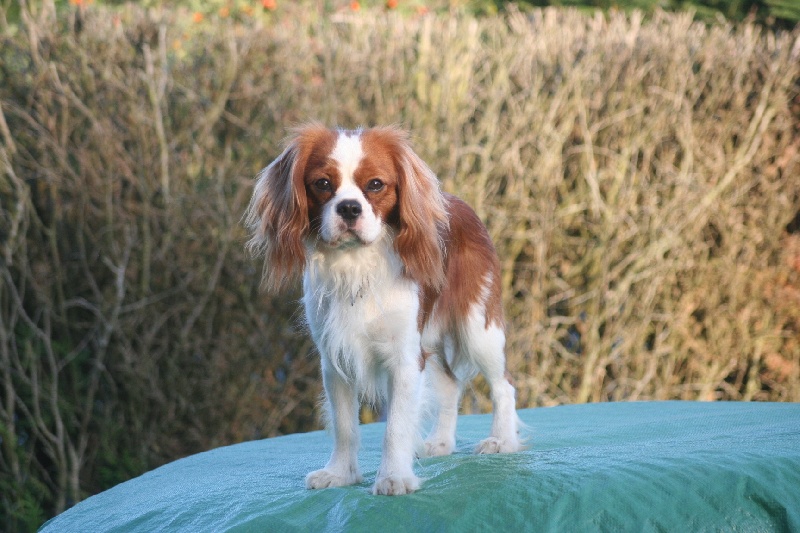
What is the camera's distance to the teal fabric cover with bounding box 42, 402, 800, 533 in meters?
2.96

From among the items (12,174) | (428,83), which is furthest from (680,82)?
(12,174)

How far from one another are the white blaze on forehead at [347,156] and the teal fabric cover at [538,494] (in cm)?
97

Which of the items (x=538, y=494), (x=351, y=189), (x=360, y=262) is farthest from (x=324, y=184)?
(x=538, y=494)

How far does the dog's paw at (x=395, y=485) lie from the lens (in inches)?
126

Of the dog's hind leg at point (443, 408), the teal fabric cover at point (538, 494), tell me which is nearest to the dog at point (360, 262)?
the teal fabric cover at point (538, 494)

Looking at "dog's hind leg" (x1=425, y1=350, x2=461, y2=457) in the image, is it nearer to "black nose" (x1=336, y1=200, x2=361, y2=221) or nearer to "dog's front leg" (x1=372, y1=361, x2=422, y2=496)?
"dog's front leg" (x1=372, y1=361, x2=422, y2=496)

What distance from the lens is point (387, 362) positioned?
11.2 feet

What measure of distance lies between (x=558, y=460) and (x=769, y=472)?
0.66 meters

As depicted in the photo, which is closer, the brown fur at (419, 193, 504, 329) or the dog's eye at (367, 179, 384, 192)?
the dog's eye at (367, 179, 384, 192)

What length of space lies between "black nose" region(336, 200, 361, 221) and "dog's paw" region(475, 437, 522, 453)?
3.90 ft

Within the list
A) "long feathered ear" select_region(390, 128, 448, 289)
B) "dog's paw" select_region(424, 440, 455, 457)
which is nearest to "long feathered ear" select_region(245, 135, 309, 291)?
"long feathered ear" select_region(390, 128, 448, 289)

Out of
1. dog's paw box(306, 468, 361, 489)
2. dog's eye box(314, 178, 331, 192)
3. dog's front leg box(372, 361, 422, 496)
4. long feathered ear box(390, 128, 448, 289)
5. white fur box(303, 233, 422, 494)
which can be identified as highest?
dog's eye box(314, 178, 331, 192)

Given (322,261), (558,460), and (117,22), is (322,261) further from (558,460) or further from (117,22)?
(117,22)

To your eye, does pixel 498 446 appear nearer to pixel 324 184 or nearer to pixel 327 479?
pixel 327 479
